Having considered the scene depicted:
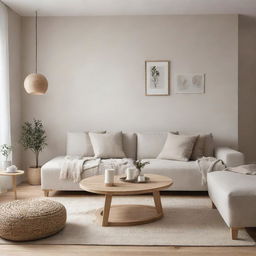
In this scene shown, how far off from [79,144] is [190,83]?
1979 mm

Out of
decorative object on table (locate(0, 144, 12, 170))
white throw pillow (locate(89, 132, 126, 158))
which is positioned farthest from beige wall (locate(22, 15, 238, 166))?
decorative object on table (locate(0, 144, 12, 170))

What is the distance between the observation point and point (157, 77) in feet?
20.3

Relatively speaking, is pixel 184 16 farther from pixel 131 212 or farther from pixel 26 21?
pixel 131 212

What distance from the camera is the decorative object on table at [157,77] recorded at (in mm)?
6176

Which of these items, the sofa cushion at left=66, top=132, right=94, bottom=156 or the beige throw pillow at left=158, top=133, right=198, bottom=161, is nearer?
the beige throw pillow at left=158, top=133, right=198, bottom=161

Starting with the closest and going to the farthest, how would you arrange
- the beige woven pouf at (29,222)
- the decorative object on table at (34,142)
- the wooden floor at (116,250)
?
the wooden floor at (116,250), the beige woven pouf at (29,222), the decorative object on table at (34,142)

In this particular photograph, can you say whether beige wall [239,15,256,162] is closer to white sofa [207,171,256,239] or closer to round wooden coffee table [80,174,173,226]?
round wooden coffee table [80,174,173,226]

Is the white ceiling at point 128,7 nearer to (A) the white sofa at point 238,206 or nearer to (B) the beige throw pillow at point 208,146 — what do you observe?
(B) the beige throw pillow at point 208,146

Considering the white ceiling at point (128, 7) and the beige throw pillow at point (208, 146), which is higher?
the white ceiling at point (128, 7)

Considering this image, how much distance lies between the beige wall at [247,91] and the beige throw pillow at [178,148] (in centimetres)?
130

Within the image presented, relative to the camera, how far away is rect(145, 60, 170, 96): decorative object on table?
6176 millimetres

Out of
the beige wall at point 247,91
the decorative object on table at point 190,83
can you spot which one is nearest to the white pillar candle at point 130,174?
the decorative object on table at point 190,83

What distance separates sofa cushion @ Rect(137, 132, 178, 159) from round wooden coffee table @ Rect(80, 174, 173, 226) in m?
1.36

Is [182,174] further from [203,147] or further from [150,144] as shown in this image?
[150,144]
